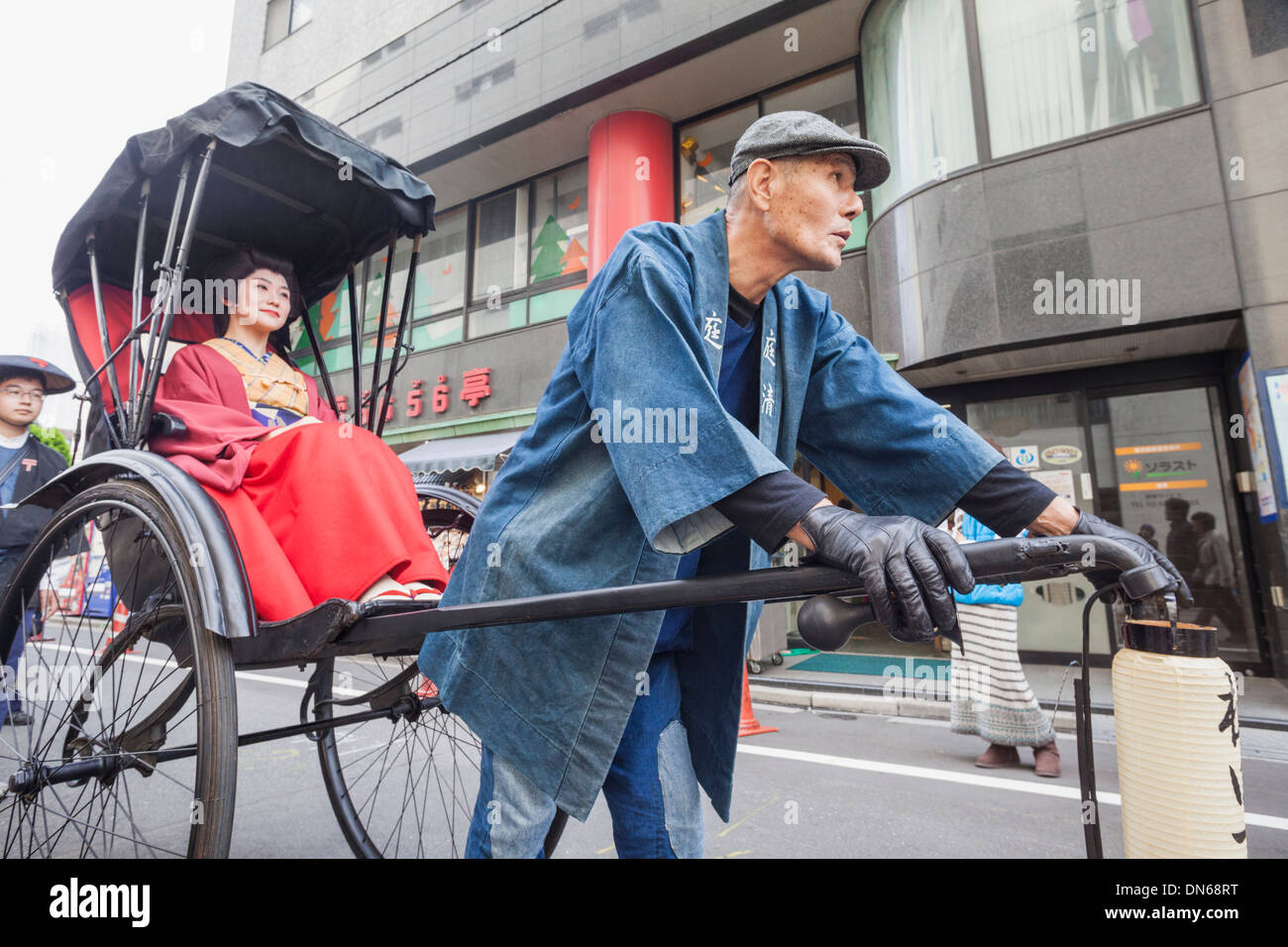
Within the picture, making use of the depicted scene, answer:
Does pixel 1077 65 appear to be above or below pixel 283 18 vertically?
below

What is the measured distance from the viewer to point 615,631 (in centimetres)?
129

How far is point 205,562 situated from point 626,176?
9420 mm

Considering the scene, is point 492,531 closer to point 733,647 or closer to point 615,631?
point 615,631

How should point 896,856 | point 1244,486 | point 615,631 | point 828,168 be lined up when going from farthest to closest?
point 1244,486 → point 896,856 → point 828,168 → point 615,631

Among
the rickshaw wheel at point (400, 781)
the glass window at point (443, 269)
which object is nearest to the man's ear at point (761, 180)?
the rickshaw wheel at point (400, 781)

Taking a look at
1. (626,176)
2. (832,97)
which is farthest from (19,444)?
(832,97)

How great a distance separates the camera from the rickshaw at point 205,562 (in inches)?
47.3

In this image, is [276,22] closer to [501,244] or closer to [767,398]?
[501,244]

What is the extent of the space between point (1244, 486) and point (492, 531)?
8.00 meters

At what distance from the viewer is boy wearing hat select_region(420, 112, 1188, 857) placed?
42.4 inches

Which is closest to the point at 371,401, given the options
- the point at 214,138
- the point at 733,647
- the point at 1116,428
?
the point at 214,138

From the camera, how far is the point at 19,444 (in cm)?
445

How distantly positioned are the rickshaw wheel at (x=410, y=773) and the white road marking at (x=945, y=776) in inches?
77.7

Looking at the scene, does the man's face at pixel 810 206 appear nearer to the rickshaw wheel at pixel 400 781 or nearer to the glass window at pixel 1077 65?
the rickshaw wheel at pixel 400 781
